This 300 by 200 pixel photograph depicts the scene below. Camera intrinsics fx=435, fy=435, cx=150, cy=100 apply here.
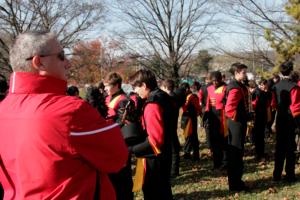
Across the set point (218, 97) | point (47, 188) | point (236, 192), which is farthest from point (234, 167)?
point (47, 188)

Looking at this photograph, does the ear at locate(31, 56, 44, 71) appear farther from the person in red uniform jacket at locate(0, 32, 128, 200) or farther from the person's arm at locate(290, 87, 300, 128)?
the person's arm at locate(290, 87, 300, 128)

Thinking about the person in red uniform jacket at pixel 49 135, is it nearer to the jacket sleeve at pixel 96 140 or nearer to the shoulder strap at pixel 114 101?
the jacket sleeve at pixel 96 140

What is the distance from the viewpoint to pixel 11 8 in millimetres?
12609

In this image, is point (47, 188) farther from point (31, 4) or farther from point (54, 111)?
point (31, 4)

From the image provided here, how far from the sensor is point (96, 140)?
6.70 feet

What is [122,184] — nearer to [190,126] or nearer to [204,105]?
[190,126]

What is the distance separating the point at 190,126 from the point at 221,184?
9.60 feet

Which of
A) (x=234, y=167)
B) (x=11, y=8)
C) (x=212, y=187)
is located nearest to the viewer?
(x=234, y=167)

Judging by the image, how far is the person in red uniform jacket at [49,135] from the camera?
201cm

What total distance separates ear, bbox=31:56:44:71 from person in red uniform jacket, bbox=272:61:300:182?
5.91m

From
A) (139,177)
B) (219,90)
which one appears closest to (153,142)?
(139,177)

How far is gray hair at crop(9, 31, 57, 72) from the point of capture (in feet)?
6.93

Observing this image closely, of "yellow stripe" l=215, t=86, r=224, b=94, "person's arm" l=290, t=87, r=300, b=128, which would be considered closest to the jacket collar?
"person's arm" l=290, t=87, r=300, b=128

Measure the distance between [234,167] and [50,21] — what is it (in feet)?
28.6
